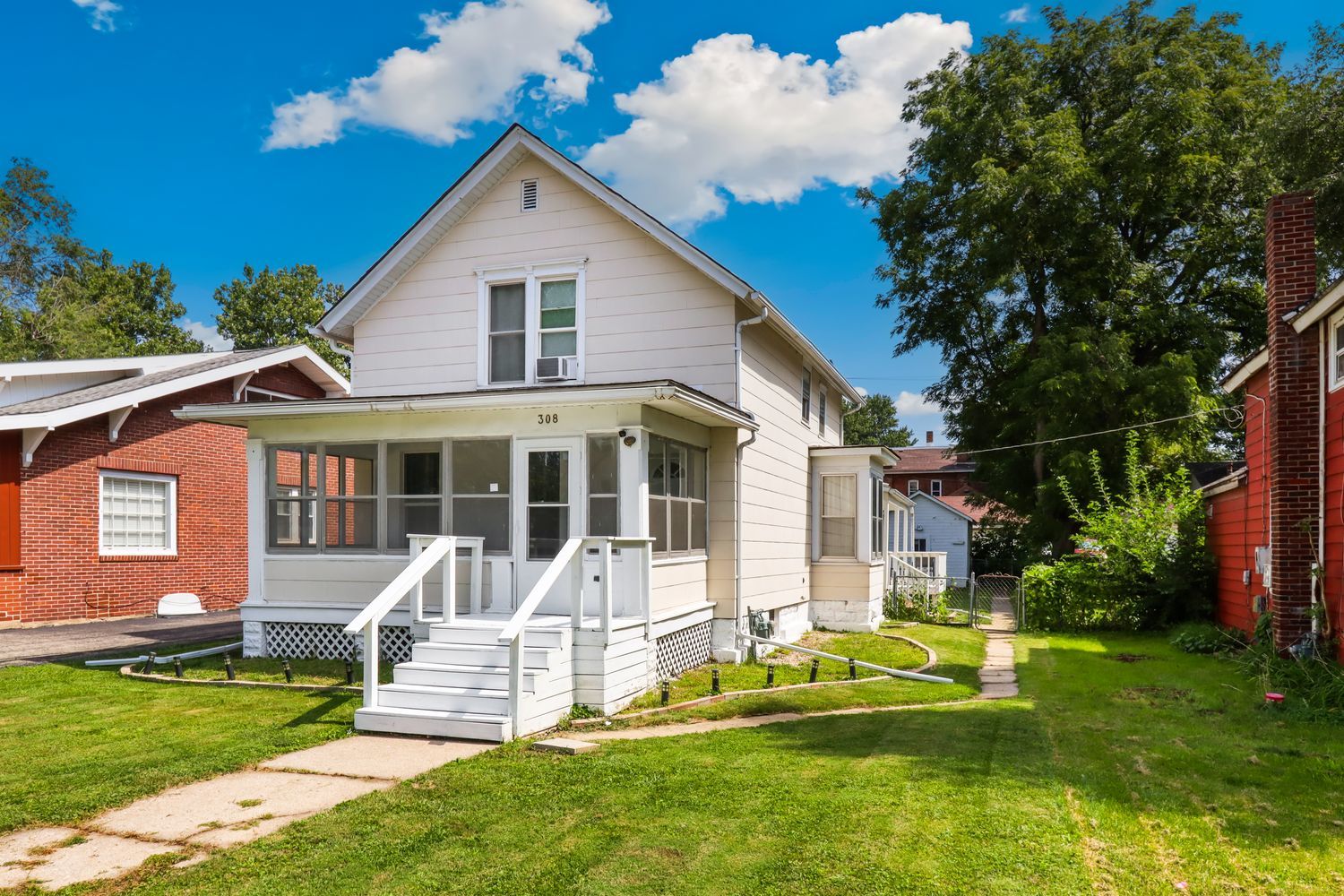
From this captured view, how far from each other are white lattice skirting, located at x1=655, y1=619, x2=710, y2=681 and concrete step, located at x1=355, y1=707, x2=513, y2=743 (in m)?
2.94

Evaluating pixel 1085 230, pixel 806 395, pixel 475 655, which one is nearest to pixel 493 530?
pixel 475 655

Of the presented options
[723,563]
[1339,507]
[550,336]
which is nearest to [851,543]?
[723,563]

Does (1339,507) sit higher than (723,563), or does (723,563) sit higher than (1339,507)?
(1339,507)

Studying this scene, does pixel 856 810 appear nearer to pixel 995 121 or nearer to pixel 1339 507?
pixel 1339 507

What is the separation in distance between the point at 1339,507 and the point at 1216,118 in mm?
19026

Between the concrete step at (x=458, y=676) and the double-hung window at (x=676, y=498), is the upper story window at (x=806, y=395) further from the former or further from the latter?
the concrete step at (x=458, y=676)

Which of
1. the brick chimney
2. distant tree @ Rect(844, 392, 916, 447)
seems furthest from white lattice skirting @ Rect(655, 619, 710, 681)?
distant tree @ Rect(844, 392, 916, 447)

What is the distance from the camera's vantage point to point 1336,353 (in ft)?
33.2

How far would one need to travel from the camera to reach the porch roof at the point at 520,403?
9930mm

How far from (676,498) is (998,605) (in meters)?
19.7

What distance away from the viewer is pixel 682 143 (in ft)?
55.2

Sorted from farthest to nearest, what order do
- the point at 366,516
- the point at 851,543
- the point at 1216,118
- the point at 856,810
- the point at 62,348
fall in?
the point at 62,348 → the point at 1216,118 → the point at 851,543 → the point at 366,516 → the point at 856,810

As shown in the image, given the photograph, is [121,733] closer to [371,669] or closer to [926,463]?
[371,669]

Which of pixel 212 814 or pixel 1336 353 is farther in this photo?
pixel 1336 353
